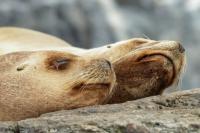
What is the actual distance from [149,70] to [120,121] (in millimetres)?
1704

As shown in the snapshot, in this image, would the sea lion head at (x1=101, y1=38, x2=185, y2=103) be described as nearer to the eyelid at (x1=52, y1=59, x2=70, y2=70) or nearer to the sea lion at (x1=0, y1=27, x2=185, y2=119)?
the sea lion at (x1=0, y1=27, x2=185, y2=119)

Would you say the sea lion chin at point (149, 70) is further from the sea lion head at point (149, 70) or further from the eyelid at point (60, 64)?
the eyelid at point (60, 64)

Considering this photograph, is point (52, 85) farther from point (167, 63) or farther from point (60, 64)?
point (167, 63)

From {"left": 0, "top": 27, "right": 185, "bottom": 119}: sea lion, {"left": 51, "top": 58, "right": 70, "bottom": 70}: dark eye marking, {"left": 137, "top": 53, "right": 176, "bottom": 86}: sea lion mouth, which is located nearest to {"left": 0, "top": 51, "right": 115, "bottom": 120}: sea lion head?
{"left": 51, "top": 58, "right": 70, "bottom": 70}: dark eye marking

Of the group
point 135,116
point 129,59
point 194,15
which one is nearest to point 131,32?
point 194,15

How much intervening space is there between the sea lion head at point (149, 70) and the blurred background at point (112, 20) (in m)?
8.40

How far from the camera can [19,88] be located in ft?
17.7

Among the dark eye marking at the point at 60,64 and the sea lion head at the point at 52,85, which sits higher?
the dark eye marking at the point at 60,64

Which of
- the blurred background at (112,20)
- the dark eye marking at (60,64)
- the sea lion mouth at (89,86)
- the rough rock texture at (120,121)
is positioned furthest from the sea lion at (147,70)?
the blurred background at (112,20)

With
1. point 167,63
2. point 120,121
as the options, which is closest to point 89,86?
point 167,63

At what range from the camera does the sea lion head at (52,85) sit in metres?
5.29

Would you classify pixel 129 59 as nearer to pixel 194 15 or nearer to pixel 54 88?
pixel 54 88

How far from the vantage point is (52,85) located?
17.6 feet

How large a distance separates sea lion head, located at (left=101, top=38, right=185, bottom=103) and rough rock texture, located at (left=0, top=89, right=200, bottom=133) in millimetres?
952
